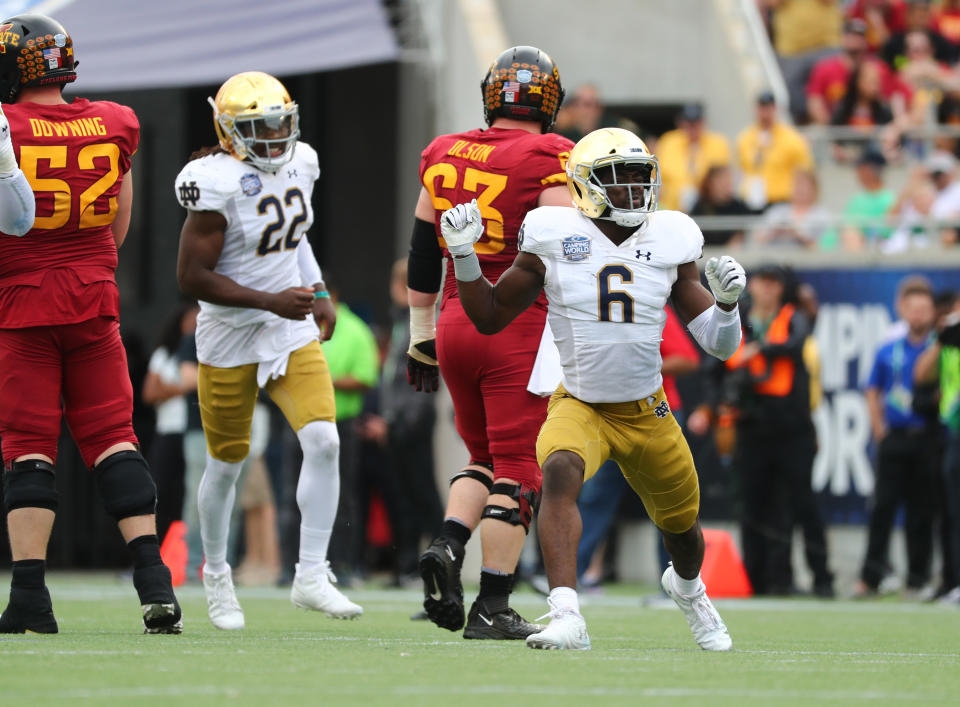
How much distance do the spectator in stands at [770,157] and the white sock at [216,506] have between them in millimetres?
7906

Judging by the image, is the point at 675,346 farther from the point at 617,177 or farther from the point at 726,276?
the point at 726,276

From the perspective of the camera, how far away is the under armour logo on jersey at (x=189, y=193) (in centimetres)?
682

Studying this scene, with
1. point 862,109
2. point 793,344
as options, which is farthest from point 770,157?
point 793,344

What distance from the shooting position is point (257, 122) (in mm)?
6871

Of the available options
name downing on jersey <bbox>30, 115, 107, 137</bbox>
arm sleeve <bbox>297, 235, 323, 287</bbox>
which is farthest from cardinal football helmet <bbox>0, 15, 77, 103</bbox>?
arm sleeve <bbox>297, 235, 323, 287</bbox>

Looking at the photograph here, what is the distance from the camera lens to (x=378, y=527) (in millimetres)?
14531

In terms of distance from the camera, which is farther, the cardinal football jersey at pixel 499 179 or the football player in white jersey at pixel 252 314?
the football player in white jersey at pixel 252 314

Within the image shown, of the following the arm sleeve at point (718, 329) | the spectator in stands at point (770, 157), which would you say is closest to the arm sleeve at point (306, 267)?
the arm sleeve at point (718, 329)

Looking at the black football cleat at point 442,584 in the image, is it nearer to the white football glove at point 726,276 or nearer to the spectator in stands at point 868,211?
the white football glove at point 726,276

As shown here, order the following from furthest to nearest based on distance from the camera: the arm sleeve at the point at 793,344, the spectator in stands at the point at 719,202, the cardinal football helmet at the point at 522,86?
1. the spectator in stands at the point at 719,202
2. the arm sleeve at the point at 793,344
3. the cardinal football helmet at the point at 522,86

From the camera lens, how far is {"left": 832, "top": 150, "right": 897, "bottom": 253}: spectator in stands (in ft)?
42.7

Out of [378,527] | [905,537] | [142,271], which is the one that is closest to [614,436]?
[905,537]

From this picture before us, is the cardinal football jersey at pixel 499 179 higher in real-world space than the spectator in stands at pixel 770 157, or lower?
higher

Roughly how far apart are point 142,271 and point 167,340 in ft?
10.6
